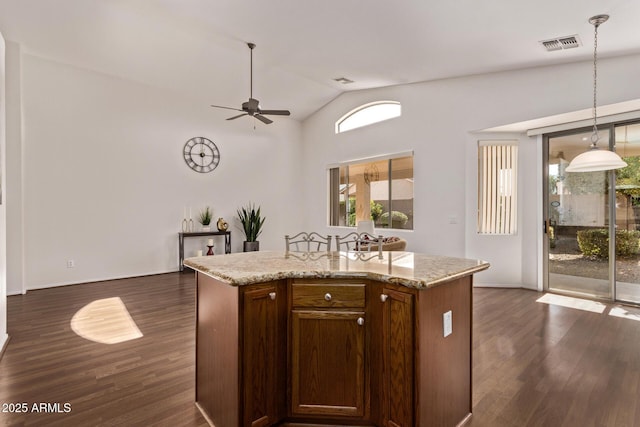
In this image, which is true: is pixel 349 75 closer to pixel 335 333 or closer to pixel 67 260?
pixel 335 333

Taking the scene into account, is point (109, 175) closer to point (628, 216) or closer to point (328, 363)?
point (328, 363)

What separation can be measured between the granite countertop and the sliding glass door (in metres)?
3.66

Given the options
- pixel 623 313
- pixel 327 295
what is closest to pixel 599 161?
pixel 623 313

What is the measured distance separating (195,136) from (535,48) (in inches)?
224

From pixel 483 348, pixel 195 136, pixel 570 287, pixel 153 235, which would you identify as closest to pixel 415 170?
pixel 570 287

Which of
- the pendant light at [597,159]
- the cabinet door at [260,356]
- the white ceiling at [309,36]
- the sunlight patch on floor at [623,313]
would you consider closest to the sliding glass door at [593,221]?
the sunlight patch on floor at [623,313]

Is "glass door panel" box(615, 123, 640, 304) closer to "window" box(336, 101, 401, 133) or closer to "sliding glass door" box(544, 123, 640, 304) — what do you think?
"sliding glass door" box(544, 123, 640, 304)

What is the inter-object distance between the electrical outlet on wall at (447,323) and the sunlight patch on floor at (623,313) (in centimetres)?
337

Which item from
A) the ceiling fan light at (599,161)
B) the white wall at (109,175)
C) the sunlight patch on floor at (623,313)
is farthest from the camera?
the white wall at (109,175)

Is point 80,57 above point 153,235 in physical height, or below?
above

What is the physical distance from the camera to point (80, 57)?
5.00 meters

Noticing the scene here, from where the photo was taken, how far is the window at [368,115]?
6352 mm

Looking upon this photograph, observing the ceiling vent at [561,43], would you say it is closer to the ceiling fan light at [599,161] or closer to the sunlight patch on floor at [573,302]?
the ceiling fan light at [599,161]

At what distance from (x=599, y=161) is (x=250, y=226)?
19.1 ft
